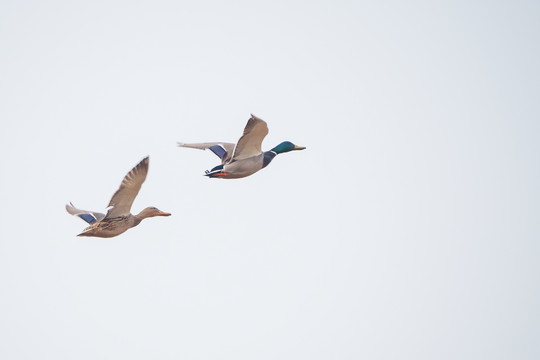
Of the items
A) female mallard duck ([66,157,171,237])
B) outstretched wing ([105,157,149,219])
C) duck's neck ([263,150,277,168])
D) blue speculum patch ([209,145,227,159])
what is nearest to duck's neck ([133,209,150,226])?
female mallard duck ([66,157,171,237])

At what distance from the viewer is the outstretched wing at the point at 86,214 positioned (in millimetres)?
24805

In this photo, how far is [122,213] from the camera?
23828 millimetres

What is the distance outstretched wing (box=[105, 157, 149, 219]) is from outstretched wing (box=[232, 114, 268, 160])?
326cm

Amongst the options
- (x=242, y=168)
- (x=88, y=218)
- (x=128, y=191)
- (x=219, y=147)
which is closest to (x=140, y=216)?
(x=88, y=218)

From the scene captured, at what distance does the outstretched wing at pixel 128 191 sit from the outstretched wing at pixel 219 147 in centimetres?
376

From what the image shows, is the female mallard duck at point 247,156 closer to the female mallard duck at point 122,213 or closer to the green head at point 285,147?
the green head at point 285,147

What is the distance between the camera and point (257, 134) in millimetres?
24438

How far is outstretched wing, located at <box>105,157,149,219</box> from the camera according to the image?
22.0 m

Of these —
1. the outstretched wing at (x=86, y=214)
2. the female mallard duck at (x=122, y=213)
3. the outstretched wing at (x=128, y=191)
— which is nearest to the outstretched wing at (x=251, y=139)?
the female mallard duck at (x=122, y=213)

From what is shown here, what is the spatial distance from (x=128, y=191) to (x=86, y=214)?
3132mm

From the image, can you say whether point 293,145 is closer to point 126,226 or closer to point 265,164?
point 265,164

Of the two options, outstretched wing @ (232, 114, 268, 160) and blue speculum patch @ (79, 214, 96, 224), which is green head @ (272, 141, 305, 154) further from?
blue speculum patch @ (79, 214, 96, 224)

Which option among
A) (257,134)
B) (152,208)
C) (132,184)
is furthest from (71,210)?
(257,134)

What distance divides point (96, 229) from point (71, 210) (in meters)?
2.70
